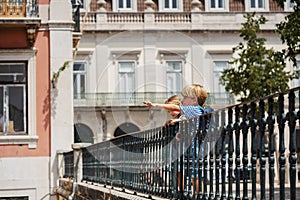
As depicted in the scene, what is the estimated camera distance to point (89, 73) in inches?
1638

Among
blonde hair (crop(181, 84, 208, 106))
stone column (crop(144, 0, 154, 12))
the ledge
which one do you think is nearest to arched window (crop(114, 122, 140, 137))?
stone column (crop(144, 0, 154, 12))

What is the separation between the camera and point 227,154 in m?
6.41

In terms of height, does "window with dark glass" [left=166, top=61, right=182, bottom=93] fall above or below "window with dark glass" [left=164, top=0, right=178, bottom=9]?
below

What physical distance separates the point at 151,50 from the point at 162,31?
1.31 metres

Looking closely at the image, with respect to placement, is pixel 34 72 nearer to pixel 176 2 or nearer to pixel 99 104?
pixel 99 104

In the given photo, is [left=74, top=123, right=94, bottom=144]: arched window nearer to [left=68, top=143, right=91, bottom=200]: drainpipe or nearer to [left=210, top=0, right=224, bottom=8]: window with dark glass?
[left=210, top=0, right=224, bottom=8]: window with dark glass

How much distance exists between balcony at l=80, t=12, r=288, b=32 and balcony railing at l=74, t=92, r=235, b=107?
137 inches

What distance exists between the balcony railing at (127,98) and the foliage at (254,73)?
1543 cm

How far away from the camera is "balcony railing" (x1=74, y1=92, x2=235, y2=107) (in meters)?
41.4

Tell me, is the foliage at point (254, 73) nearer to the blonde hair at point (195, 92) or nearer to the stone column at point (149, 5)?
the blonde hair at point (195, 92)

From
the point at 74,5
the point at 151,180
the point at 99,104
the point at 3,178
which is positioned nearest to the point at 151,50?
the point at 99,104

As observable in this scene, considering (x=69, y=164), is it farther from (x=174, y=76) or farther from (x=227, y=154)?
(x=174, y=76)

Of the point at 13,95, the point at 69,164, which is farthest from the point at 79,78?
the point at 69,164

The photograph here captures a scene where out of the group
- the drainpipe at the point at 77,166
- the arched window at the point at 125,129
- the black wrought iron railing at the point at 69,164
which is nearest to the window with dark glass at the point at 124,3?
the arched window at the point at 125,129
